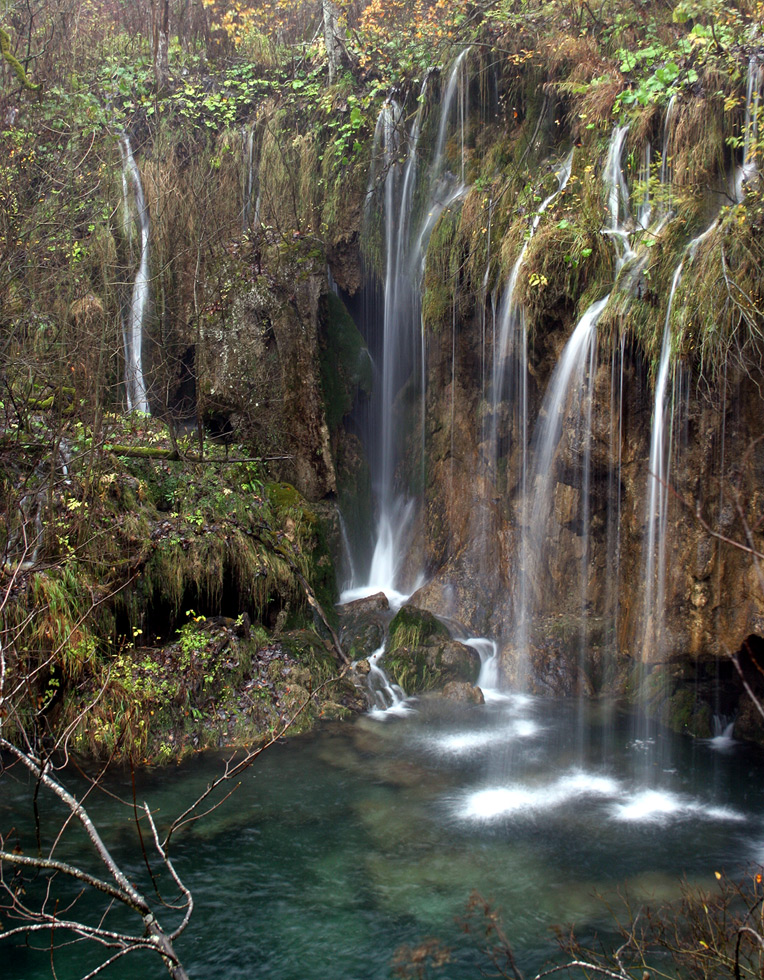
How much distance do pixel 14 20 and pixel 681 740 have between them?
13631 mm

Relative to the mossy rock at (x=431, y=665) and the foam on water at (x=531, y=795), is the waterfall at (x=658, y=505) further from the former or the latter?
the mossy rock at (x=431, y=665)

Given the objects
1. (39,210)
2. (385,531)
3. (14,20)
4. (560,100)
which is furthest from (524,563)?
(14,20)

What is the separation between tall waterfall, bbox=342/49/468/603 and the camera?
10766 mm

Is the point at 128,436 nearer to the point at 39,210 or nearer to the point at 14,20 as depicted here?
the point at 39,210

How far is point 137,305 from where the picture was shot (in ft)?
36.7

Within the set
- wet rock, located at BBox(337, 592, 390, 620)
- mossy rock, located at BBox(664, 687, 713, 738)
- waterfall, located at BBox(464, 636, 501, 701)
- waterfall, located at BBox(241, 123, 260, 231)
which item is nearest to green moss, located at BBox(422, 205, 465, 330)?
waterfall, located at BBox(241, 123, 260, 231)

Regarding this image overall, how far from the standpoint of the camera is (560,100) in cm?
994

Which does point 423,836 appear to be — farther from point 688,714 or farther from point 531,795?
point 688,714

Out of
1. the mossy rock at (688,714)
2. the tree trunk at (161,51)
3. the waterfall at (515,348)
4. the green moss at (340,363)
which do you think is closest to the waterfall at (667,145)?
the waterfall at (515,348)

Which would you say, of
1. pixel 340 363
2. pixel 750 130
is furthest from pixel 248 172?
pixel 750 130

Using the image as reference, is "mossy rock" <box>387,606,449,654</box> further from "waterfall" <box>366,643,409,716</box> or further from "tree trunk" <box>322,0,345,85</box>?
"tree trunk" <box>322,0,345,85</box>

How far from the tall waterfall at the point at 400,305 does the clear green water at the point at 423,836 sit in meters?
3.51

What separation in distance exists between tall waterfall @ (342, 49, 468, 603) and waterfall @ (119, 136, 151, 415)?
128 inches

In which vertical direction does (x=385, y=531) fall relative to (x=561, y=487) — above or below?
below
